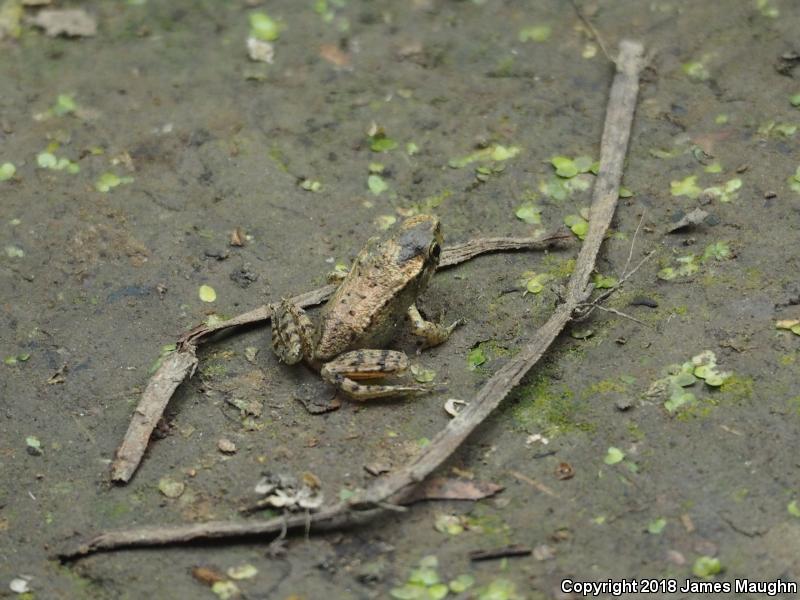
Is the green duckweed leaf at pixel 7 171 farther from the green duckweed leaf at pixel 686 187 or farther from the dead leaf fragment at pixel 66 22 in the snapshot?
the green duckweed leaf at pixel 686 187

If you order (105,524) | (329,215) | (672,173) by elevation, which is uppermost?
(672,173)

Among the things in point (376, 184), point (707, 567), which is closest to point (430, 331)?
point (376, 184)

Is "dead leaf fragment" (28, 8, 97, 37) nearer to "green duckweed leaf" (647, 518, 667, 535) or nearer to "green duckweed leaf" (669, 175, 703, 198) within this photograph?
"green duckweed leaf" (669, 175, 703, 198)

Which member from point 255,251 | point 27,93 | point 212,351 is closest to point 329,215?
point 255,251

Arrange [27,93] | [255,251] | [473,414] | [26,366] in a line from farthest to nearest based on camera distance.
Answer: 1. [27,93]
2. [255,251]
3. [26,366]
4. [473,414]

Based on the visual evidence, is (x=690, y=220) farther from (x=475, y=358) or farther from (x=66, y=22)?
(x=66, y=22)

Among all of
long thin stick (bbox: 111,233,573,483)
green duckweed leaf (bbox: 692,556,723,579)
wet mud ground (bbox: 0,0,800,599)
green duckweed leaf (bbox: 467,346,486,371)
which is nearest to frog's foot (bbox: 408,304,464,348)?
wet mud ground (bbox: 0,0,800,599)

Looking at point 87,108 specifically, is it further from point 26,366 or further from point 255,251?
point 26,366
